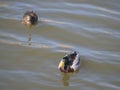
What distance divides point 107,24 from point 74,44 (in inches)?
78.5

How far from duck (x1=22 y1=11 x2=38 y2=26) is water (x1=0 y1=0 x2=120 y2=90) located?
0.19m

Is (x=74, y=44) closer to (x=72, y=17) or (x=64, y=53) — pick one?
(x=64, y=53)

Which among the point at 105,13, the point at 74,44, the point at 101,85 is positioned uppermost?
the point at 105,13

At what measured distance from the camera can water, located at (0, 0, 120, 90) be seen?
1050 centimetres

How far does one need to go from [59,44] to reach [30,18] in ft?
5.65

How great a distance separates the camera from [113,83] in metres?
10.5

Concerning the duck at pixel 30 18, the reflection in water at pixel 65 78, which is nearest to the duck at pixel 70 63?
the reflection in water at pixel 65 78

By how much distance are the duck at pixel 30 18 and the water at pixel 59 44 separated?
19 centimetres

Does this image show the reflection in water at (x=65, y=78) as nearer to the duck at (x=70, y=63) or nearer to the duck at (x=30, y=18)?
the duck at (x=70, y=63)

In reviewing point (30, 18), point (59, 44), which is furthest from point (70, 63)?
point (30, 18)

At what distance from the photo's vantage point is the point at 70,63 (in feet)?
36.6

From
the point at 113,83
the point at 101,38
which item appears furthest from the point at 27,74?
the point at 101,38

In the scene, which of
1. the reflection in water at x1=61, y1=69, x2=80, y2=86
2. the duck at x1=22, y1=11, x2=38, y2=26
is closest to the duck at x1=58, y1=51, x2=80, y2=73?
the reflection in water at x1=61, y1=69, x2=80, y2=86

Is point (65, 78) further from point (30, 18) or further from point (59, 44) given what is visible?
point (30, 18)
